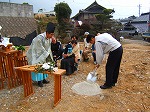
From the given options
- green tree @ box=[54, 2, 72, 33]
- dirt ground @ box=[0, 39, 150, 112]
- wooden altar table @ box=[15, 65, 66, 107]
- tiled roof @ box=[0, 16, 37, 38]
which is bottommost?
dirt ground @ box=[0, 39, 150, 112]

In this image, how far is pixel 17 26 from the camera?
58.0ft

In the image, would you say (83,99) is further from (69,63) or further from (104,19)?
(104,19)

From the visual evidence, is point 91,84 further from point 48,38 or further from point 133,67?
point 133,67

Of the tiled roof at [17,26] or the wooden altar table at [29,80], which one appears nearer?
the wooden altar table at [29,80]

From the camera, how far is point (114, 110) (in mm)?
3773

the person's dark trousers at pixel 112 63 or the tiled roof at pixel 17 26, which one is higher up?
the tiled roof at pixel 17 26

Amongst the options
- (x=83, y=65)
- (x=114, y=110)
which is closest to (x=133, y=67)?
(x=83, y=65)

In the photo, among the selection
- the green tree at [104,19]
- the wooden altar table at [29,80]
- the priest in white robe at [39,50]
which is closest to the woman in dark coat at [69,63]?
the priest in white robe at [39,50]

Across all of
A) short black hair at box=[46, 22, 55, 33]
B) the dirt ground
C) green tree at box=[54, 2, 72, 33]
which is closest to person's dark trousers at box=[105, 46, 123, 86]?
the dirt ground

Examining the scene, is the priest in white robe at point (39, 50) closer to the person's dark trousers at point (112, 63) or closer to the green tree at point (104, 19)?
the person's dark trousers at point (112, 63)

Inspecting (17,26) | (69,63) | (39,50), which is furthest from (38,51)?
(17,26)

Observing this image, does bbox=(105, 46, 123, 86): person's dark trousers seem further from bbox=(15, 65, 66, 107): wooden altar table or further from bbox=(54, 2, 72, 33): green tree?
bbox=(54, 2, 72, 33): green tree

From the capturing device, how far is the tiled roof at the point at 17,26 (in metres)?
16.4

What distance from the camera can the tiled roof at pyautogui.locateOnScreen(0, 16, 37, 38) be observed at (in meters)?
16.4
